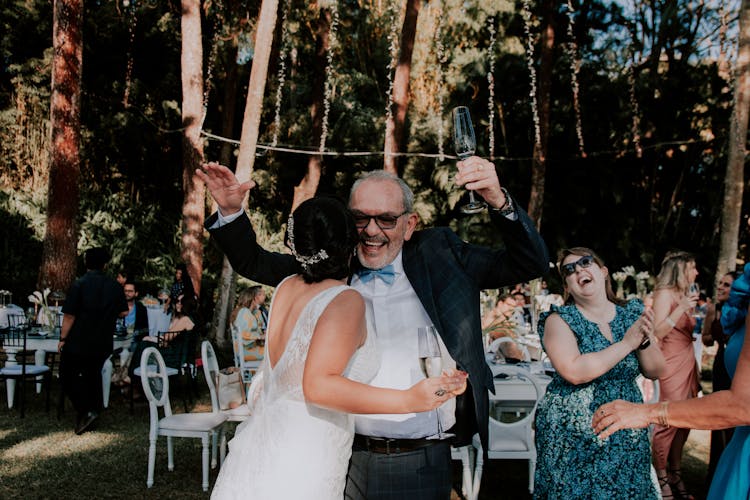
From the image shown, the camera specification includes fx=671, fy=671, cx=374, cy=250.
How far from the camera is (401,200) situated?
8.17ft

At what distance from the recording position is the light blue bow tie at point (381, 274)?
247 centimetres

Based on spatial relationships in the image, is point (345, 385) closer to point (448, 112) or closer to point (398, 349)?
point (398, 349)

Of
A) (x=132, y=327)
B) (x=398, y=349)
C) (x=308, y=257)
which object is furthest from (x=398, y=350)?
(x=132, y=327)

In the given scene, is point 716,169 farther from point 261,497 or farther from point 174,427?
point 261,497

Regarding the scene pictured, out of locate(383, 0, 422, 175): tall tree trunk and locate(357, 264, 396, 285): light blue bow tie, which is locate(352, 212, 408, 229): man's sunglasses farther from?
locate(383, 0, 422, 175): tall tree trunk

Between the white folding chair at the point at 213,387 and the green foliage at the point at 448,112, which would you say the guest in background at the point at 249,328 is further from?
the green foliage at the point at 448,112

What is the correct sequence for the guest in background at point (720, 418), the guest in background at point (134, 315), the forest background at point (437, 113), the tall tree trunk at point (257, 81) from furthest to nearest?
1. the forest background at point (437, 113)
2. the tall tree trunk at point (257, 81)
3. the guest in background at point (134, 315)
4. the guest in background at point (720, 418)

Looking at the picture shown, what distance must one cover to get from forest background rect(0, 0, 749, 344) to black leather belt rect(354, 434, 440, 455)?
13.3 meters

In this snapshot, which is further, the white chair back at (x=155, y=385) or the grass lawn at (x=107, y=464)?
the white chair back at (x=155, y=385)

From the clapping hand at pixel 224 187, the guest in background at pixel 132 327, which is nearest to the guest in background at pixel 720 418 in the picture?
the clapping hand at pixel 224 187

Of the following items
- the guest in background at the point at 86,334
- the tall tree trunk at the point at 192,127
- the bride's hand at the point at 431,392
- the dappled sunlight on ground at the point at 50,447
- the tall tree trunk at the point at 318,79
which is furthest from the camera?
the tall tree trunk at the point at 318,79

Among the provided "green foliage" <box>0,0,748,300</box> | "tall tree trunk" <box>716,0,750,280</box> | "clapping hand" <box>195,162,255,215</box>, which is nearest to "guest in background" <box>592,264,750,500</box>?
"clapping hand" <box>195,162,255,215</box>

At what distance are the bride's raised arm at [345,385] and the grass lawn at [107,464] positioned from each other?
3.85 meters

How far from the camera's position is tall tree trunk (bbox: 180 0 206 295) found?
39.6 feet
